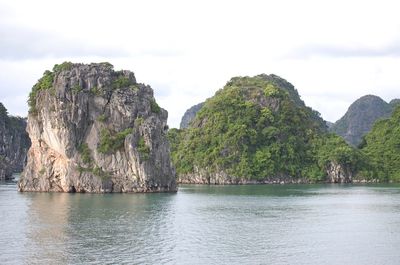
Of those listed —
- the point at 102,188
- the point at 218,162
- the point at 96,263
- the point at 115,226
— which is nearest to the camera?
the point at 96,263

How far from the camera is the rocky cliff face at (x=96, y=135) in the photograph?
8356 cm

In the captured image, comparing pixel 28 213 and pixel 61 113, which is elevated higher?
pixel 61 113

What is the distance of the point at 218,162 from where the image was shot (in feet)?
433

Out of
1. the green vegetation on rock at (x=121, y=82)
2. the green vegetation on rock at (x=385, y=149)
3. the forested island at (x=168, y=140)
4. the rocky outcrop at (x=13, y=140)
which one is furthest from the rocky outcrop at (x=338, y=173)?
the rocky outcrop at (x=13, y=140)

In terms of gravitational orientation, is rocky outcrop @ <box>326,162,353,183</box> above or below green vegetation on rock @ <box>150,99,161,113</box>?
below

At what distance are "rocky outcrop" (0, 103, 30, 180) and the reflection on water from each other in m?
106

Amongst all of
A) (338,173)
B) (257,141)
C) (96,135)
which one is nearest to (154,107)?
(96,135)

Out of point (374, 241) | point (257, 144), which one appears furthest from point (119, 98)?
point (257, 144)

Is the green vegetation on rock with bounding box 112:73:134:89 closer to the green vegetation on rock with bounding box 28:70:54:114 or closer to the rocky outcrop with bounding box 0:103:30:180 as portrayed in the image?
the green vegetation on rock with bounding box 28:70:54:114

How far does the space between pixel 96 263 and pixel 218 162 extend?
96596 millimetres

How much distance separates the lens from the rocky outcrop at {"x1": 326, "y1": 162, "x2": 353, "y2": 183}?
133 meters

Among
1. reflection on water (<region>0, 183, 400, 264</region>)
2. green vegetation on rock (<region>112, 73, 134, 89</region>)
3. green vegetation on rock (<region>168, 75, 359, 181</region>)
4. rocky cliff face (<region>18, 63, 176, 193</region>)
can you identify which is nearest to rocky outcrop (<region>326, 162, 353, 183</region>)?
green vegetation on rock (<region>168, 75, 359, 181</region>)

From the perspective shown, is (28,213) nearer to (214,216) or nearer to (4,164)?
(214,216)

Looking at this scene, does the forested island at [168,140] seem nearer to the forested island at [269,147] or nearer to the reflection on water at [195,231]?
the forested island at [269,147]
